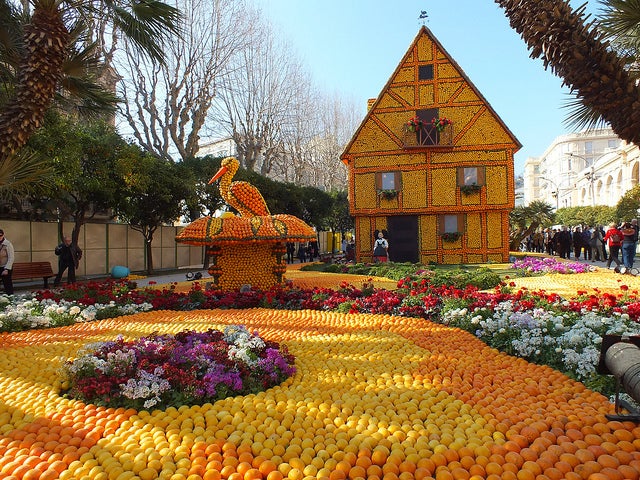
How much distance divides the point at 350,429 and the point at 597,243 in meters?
21.8

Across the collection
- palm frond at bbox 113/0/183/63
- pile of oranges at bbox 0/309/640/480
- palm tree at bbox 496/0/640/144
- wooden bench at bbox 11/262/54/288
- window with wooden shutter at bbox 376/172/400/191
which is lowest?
pile of oranges at bbox 0/309/640/480

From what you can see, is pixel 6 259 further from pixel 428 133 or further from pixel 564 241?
pixel 564 241

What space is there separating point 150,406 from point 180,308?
18.0 ft

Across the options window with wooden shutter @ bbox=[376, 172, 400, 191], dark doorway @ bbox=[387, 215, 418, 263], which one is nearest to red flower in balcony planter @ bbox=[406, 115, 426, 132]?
window with wooden shutter @ bbox=[376, 172, 400, 191]

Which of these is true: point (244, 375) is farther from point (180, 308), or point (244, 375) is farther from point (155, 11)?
point (155, 11)

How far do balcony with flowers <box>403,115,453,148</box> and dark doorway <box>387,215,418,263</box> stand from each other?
3461mm

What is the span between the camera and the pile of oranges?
7.97 ft

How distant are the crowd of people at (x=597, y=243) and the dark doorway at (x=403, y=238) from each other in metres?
7.67

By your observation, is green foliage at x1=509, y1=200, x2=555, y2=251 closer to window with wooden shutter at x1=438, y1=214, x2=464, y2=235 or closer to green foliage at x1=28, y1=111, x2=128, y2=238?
window with wooden shutter at x1=438, y1=214, x2=464, y2=235

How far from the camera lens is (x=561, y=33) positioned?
4.91 metres

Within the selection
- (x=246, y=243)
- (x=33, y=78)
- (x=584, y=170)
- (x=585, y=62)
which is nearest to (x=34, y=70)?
(x=33, y=78)

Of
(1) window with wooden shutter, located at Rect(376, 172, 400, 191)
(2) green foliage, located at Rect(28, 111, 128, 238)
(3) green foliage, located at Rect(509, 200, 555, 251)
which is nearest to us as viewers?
(2) green foliage, located at Rect(28, 111, 128, 238)

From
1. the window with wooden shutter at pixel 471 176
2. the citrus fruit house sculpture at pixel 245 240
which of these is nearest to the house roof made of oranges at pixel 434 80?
the window with wooden shutter at pixel 471 176

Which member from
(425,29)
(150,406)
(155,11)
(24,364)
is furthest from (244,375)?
(425,29)
